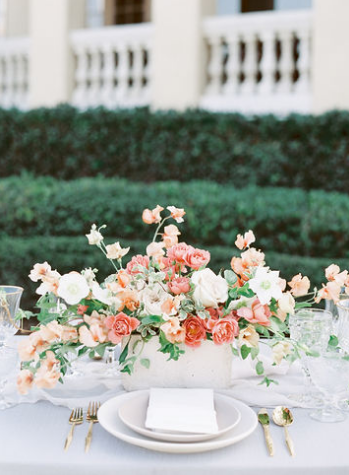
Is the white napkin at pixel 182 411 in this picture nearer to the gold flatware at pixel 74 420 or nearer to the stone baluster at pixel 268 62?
the gold flatware at pixel 74 420

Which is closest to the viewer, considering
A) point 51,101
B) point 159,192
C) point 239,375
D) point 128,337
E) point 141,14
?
point 128,337

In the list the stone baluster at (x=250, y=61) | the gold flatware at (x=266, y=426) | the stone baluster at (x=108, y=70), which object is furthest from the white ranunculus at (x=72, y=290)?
the stone baluster at (x=108, y=70)

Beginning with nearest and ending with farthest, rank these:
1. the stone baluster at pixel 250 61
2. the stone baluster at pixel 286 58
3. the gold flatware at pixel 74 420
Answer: the gold flatware at pixel 74 420
the stone baluster at pixel 286 58
the stone baluster at pixel 250 61

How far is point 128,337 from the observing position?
1.66 metres

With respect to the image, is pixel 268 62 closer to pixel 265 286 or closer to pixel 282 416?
pixel 265 286

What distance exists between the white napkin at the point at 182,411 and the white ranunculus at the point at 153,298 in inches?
8.5

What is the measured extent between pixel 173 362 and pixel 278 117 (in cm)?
527

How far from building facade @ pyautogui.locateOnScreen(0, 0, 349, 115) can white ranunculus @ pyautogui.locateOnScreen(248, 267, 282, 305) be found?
17.7 ft

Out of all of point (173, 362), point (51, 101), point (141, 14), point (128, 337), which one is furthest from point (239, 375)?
point (141, 14)

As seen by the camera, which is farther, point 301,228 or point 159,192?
point 159,192

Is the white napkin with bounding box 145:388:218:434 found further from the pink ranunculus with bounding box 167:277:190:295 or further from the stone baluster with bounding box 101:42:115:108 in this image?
the stone baluster with bounding box 101:42:115:108

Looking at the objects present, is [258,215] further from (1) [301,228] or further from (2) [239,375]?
(2) [239,375]

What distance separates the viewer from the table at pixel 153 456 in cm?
135

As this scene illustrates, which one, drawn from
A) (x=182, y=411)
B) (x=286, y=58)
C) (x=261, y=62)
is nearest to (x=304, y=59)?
(x=286, y=58)
